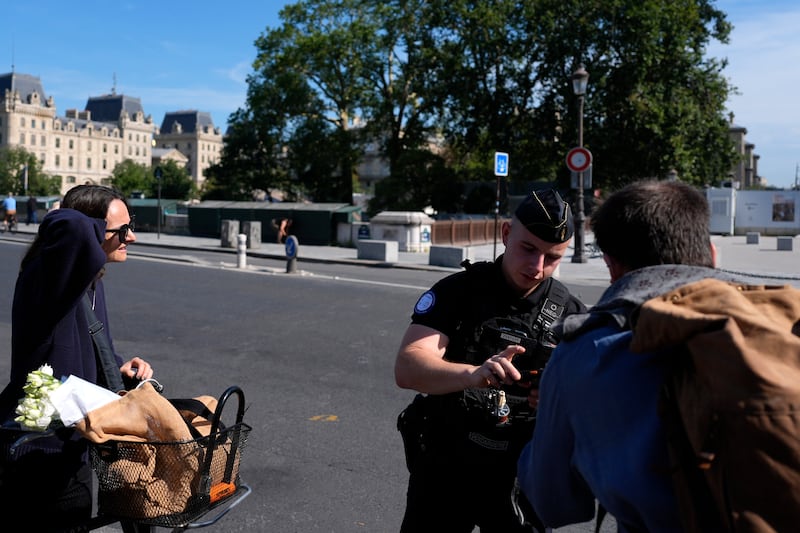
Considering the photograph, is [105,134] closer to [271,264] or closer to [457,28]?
[457,28]

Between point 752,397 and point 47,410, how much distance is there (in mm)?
2105

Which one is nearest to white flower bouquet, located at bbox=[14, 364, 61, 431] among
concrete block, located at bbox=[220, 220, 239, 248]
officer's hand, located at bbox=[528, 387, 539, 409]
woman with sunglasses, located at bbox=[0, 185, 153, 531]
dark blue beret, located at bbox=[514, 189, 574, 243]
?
woman with sunglasses, located at bbox=[0, 185, 153, 531]

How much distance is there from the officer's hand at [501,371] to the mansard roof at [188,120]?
640 ft

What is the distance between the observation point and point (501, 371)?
2146mm

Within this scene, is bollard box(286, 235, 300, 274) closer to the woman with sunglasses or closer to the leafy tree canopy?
the woman with sunglasses

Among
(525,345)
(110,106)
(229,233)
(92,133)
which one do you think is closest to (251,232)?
(229,233)

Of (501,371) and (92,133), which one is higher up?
(92,133)

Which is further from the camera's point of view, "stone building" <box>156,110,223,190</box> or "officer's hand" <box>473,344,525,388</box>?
"stone building" <box>156,110,223,190</box>

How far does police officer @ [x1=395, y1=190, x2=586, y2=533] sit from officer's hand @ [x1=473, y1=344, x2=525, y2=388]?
33 cm

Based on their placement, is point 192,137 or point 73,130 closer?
point 73,130

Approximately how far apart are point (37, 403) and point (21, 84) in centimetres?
16730

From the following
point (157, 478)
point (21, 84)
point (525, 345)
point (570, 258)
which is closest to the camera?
point (525, 345)

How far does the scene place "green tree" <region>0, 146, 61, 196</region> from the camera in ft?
320

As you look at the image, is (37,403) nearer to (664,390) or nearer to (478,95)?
(664,390)
